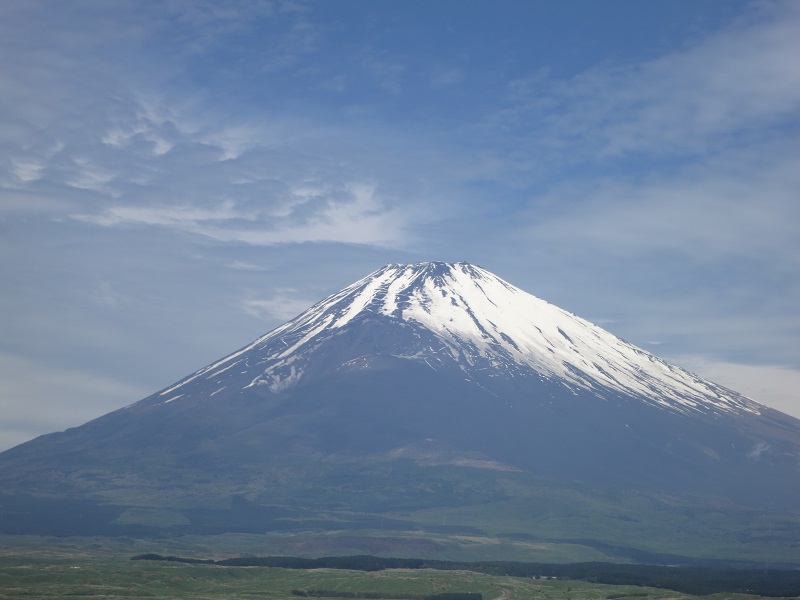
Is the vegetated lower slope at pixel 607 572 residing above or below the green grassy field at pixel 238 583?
above

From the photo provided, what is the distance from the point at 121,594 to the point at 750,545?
126 m

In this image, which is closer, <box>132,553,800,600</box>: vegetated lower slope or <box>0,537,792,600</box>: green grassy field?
<box>0,537,792,600</box>: green grassy field

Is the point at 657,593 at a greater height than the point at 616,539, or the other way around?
Answer: the point at 616,539

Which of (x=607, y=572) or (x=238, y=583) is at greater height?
(x=607, y=572)

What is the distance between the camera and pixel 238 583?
12356 cm

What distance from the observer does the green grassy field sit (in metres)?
111

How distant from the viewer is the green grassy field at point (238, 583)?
11069 centimetres

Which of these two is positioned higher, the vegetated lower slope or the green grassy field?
the vegetated lower slope

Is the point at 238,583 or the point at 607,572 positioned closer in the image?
the point at 238,583

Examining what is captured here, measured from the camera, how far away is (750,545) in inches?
7717

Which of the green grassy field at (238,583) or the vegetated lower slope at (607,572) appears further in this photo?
the vegetated lower slope at (607,572)

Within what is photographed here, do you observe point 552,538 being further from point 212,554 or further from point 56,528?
point 56,528

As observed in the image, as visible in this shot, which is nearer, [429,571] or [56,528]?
[429,571]

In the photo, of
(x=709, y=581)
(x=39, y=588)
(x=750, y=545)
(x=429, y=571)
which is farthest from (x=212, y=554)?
(x=750, y=545)
